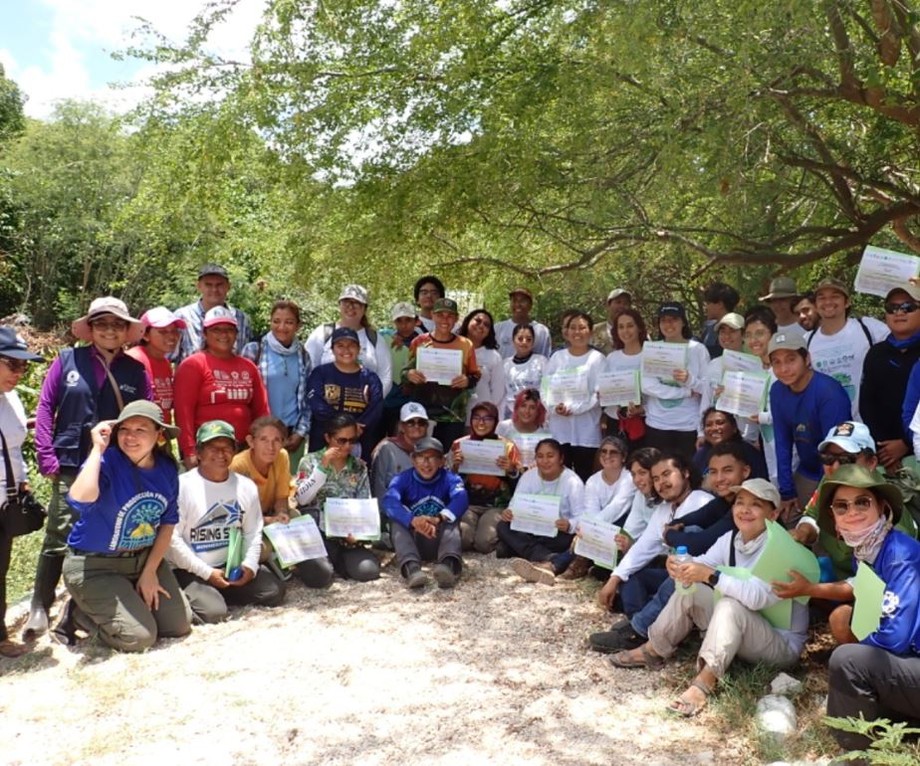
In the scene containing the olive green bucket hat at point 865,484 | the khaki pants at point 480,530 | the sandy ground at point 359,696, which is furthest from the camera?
the khaki pants at point 480,530

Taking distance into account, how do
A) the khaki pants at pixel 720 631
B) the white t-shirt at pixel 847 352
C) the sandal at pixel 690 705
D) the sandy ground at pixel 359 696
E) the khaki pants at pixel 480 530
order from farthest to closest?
the khaki pants at pixel 480 530
the white t-shirt at pixel 847 352
the khaki pants at pixel 720 631
the sandal at pixel 690 705
the sandy ground at pixel 359 696

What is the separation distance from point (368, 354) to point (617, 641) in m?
3.24

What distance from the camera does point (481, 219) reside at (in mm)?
8203

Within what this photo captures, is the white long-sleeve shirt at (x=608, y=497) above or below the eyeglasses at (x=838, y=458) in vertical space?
below

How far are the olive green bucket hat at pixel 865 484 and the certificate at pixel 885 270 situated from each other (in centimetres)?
208

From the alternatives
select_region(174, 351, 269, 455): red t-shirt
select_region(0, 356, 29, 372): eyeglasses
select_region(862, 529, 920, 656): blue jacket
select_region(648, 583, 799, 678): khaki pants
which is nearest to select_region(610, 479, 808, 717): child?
select_region(648, 583, 799, 678): khaki pants

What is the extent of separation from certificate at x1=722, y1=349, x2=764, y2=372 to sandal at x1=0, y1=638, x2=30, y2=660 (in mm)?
4807

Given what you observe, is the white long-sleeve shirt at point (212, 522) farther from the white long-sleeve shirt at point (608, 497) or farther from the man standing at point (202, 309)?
the white long-sleeve shirt at point (608, 497)

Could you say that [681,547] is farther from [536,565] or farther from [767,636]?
[536,565]

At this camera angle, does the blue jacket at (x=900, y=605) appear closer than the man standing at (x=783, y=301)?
Yes

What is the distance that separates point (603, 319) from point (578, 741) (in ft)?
38.9

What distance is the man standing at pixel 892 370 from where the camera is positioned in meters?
5.29

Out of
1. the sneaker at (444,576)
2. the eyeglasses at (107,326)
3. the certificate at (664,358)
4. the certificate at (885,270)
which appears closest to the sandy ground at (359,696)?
the sneaker at (444,576)

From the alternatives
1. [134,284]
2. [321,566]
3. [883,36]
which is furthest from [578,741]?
[134,284]
